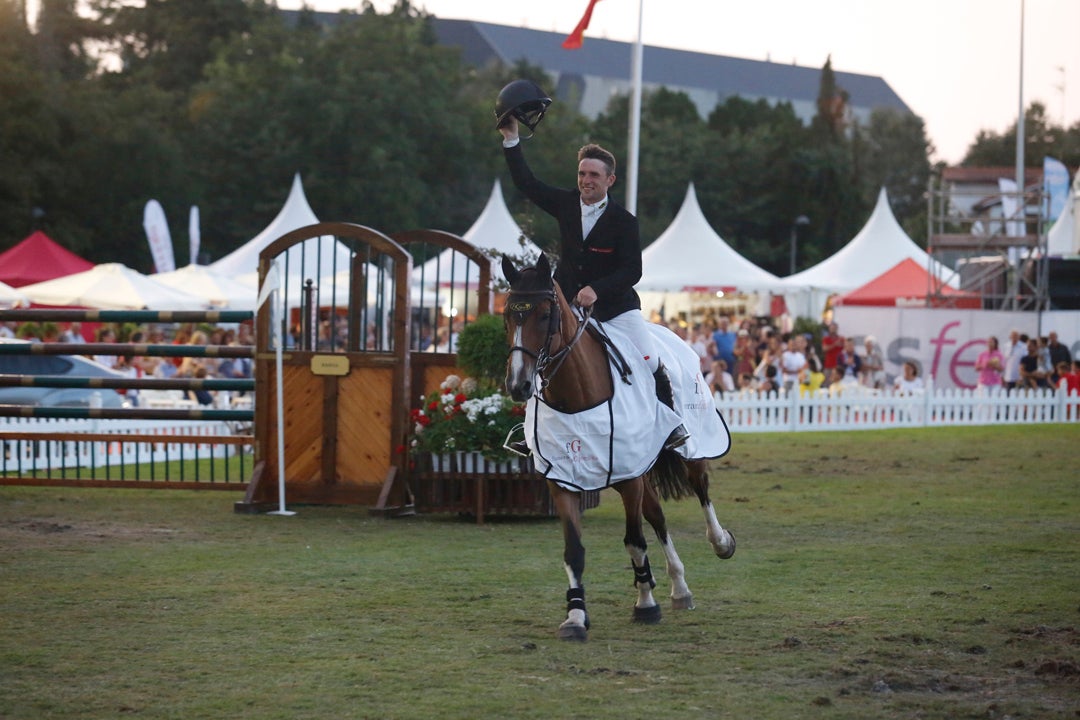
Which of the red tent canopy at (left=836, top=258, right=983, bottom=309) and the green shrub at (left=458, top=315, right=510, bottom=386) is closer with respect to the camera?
the green shrub at (left=458, top=315, right=510, bottom=386)

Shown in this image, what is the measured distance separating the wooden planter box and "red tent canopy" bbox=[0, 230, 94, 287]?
923 inches

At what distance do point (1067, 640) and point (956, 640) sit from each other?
582 millimetres

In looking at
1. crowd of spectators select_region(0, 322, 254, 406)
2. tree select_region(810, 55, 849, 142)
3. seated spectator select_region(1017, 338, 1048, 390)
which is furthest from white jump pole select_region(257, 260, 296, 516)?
tree select_region(810, 55, 849, 142)

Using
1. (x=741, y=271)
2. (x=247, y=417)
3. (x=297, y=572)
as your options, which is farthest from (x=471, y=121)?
(x=297, y=572)

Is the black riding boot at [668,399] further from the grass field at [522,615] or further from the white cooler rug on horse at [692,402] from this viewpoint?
the grass field at [522,615]

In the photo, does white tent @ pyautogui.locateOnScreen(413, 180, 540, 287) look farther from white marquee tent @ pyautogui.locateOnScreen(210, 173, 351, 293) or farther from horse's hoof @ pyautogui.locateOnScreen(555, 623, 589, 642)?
horse's hoof @ pyautogui.locateOnScreen(555, 623, 589, 642)

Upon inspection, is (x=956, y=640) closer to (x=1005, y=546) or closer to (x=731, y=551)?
(x=731, y=551)

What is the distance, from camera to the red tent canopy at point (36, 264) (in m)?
33.8

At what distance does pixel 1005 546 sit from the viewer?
431 inches

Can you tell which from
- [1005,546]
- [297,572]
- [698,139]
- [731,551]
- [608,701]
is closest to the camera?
[608,701]

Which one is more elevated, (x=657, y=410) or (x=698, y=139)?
(x=698, y=139)

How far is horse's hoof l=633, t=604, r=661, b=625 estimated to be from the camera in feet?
25.8

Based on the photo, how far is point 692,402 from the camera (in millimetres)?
8828

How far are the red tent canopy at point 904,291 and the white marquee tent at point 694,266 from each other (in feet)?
8.30
